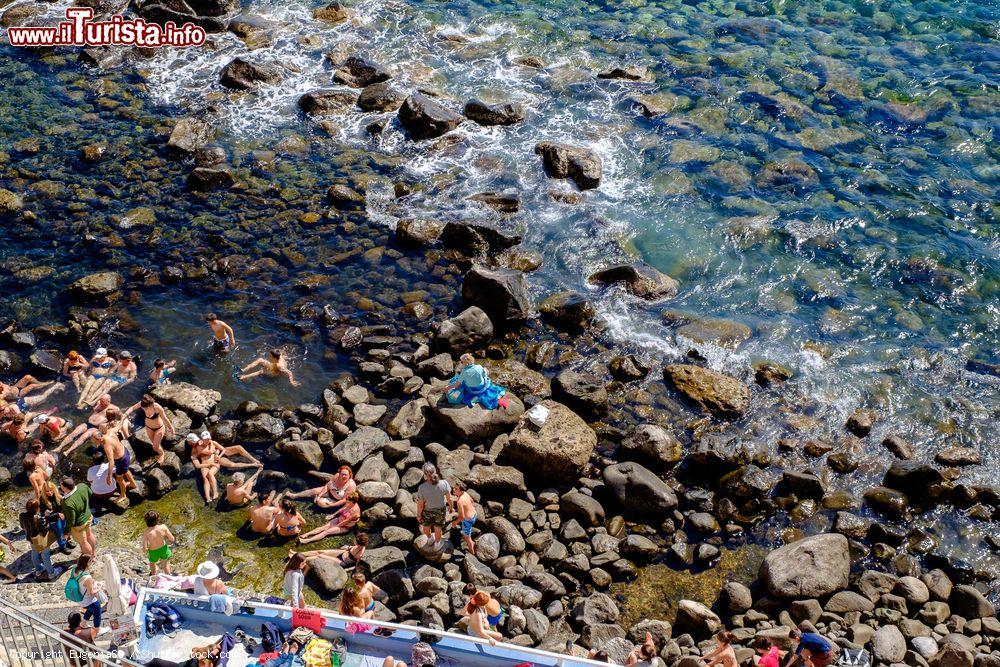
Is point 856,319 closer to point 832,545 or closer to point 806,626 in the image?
point 832,545

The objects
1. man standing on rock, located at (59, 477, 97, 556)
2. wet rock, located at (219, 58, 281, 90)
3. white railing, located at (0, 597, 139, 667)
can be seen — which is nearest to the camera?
white railing, located at (0, 597, 139, 667)

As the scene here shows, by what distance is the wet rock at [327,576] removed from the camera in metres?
15.0

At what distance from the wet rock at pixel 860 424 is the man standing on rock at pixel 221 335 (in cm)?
1557

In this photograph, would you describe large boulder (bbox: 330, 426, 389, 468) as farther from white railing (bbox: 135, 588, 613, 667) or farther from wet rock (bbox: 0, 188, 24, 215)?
wet rock (bbox: 0, 188, 24, 215)

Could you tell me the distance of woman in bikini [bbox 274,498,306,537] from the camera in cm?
1602

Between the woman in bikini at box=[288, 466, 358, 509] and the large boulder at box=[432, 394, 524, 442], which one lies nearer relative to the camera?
the woman in bikini at box=[288, 466, 358, 509]

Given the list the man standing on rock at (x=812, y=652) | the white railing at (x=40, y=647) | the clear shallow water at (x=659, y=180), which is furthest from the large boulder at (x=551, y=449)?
the white railing at (x=40, y=647)

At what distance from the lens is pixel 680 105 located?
30922 millimetres

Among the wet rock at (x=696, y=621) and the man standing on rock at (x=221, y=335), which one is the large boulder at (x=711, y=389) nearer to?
the wet rock at (x=696, y=621)

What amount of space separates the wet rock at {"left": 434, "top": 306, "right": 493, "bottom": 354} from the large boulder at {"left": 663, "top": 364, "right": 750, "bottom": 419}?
480 centimetres

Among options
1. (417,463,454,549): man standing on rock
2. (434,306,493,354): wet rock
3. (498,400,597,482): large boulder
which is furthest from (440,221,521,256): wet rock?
(417,463,454,549): man standing on rock

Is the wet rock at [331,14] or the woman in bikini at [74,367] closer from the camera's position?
the woman in bikini at [74,367]

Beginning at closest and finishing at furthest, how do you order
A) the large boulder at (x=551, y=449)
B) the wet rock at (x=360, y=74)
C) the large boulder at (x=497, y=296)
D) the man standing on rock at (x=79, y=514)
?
the man standing on rock at (x=79, y=514)
the large boulder at (x=551, y=449)
the large boulder at (x=497, y=296)
the wet rock at (x=360, y=74)

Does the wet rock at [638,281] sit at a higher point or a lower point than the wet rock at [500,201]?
lower
